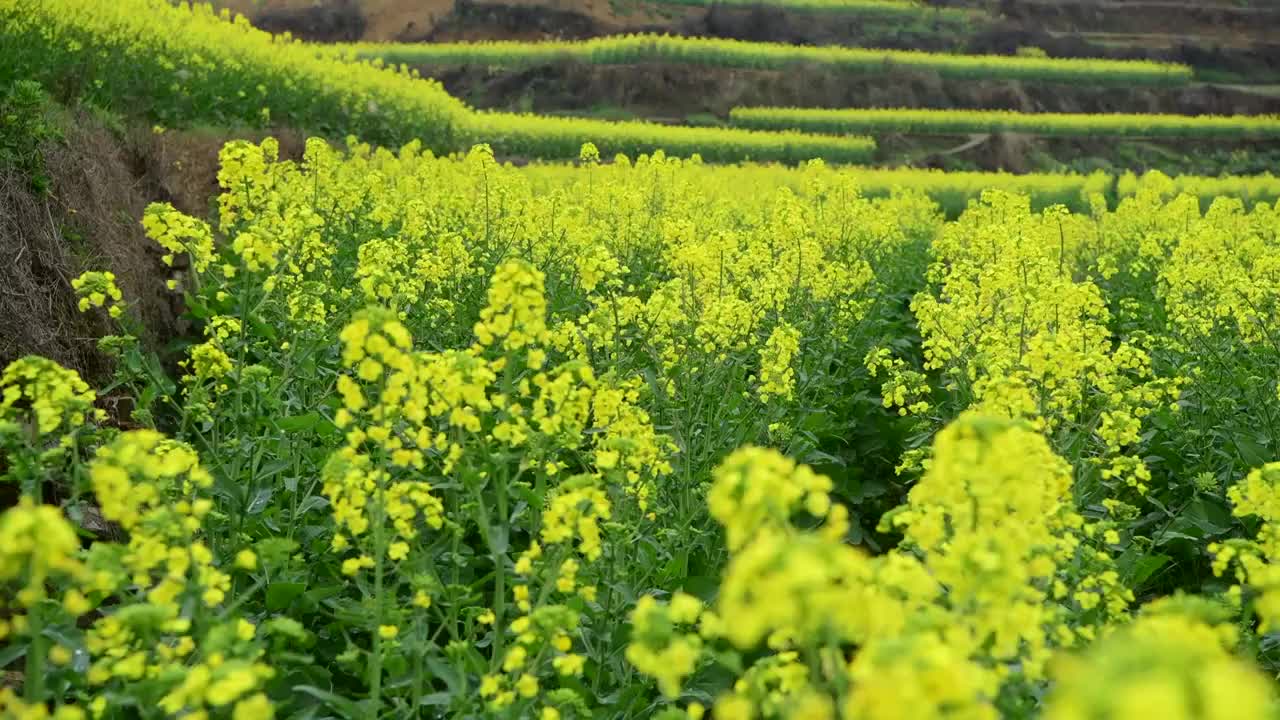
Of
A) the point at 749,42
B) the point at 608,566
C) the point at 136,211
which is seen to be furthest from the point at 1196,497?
the point at 749,42

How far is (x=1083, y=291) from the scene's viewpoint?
5090mm

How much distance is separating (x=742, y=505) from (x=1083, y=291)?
374 cm

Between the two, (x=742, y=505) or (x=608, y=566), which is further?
(x=608, y=566)

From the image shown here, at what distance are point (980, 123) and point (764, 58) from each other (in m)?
6.30

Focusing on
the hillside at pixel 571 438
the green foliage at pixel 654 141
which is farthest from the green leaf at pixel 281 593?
the green foliage at pixel 654 141

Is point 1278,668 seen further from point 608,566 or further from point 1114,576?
point 608,566

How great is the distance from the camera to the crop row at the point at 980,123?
29.6 m

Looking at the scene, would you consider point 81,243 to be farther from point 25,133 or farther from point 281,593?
point 281,593

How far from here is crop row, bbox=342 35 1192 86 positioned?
31828mm

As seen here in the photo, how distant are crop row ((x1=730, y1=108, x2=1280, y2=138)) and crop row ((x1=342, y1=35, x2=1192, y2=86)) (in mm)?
2498

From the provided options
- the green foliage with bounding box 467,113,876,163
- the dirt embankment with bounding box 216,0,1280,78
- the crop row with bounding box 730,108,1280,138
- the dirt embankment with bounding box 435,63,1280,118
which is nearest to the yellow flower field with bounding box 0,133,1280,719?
the green foliage with bounding box 467,113,876,163

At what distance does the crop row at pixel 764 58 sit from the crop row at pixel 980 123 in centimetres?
250

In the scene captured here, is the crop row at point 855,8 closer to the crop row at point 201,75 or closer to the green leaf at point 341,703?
the crop row at point 201,75

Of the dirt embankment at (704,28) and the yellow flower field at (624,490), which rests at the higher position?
the yellow flower field at (624,490)
